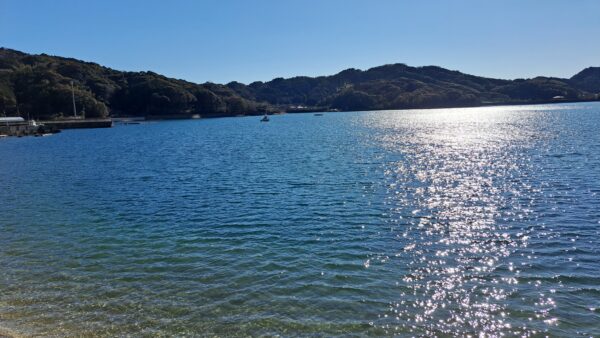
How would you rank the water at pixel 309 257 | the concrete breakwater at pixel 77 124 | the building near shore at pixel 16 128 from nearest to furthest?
the water at pixel 309 257, the building near shore at pixel 16 128, the concrete breakwater at pixel 77 124

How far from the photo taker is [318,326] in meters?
10.8

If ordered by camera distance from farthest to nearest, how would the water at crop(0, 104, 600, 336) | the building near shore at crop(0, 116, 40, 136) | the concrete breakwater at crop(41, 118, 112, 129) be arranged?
the concrete breakwater at crop(41, 118, 112, 129), the building near shore at crop(0, 116, 40, 136), the water at crop(0, 104, 600, 336)

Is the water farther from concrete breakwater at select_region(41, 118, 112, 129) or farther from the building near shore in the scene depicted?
concrete breakwater at select_region(41, 118, 112, 129)

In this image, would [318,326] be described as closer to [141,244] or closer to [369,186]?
[141,244]

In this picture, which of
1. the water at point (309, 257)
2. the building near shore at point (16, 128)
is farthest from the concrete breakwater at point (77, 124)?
the water at point (309, 257)

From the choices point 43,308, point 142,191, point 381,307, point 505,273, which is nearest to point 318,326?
point 381,307

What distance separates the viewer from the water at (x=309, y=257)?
36.7ft

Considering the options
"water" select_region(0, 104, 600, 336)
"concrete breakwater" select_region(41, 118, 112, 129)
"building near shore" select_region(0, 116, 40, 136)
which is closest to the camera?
"water" select_region(0, 104, 600, 336)

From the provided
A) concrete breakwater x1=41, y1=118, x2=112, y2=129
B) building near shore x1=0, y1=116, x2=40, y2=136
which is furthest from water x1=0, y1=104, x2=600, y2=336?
concrete breakwater x1=41, y1=118, x2=112, y2=129

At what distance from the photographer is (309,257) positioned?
16203mm

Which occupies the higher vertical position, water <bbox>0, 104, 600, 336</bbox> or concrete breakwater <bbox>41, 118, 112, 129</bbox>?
concrete breakwater <bbox>41, 118, 112, 129</bbox>

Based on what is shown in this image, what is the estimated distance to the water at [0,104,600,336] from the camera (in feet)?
36.7

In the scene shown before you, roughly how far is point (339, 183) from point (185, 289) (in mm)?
21023

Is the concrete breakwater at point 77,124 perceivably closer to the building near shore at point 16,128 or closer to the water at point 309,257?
the building near shore at point 16,128
